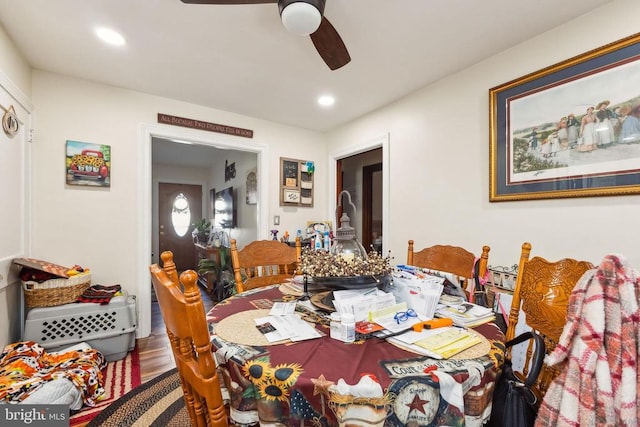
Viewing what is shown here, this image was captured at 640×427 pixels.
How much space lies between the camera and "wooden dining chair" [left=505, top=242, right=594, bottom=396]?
106 centimetres

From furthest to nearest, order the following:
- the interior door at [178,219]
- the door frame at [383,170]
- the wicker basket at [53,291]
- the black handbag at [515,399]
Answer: the interior door at [178,219], the door frame at [383,170], the wicker basket at [53,291], the black handbag at [515,399]

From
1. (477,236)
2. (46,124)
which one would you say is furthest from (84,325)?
(477,236)

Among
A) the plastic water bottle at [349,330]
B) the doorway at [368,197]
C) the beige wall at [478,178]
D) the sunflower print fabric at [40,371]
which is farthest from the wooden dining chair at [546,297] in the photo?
the doorway at [368,197]

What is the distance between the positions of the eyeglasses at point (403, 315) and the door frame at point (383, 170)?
73.8 inches

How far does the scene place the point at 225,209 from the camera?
5230 mm

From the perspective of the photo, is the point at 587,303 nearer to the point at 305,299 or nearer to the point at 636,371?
the point at 636,371

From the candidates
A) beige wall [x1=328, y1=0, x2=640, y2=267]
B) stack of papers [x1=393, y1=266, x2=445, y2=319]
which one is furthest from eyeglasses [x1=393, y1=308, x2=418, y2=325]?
beige wall [x1=328, y1=0, x2=640, y2=267]

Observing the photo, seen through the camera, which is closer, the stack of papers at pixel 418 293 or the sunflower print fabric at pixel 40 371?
the stack of papers at pixel 418 293

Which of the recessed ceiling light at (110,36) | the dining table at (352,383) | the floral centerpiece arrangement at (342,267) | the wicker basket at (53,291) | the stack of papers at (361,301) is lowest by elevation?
the wicker basket at (53,291)

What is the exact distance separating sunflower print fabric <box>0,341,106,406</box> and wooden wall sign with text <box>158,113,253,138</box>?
207 centimetres

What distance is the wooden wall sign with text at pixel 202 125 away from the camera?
2801mm

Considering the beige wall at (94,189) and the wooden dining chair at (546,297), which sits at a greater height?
the beige wall at (94,189)

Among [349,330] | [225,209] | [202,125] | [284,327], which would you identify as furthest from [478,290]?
[225,209]

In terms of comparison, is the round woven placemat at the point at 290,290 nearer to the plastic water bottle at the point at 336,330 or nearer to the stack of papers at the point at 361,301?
the stack of papers at the point at 361,301
